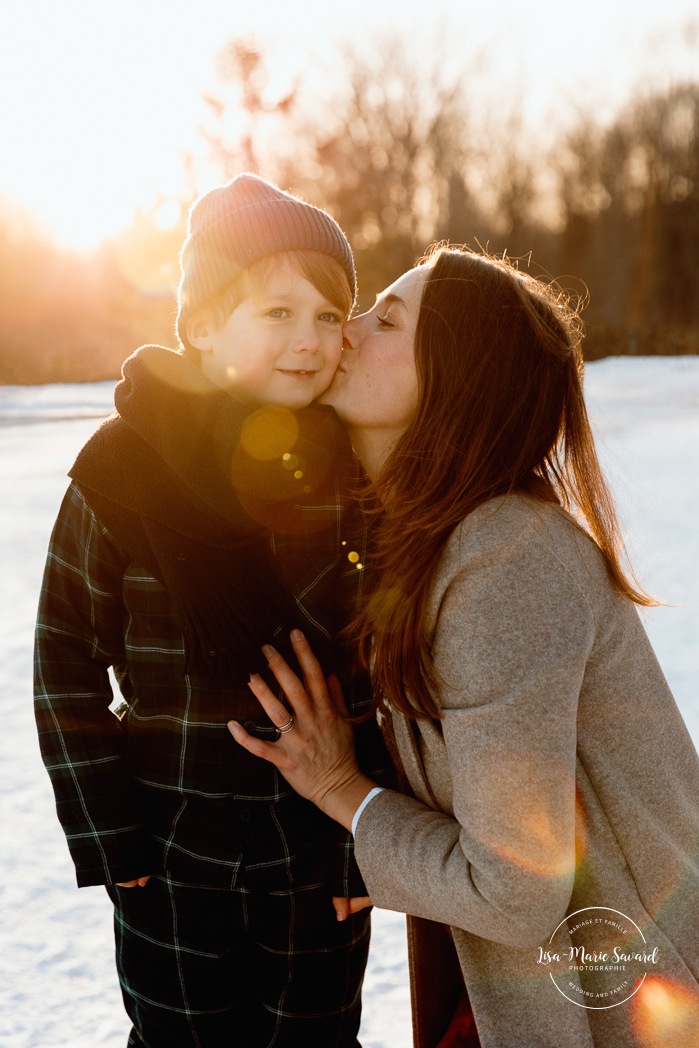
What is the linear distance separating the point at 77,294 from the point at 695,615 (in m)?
21.8

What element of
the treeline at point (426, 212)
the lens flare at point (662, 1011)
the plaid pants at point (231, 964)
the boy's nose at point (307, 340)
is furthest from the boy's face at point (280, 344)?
the treeline at point (426, 212)

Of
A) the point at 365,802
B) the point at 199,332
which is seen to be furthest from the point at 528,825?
the point at 199,332

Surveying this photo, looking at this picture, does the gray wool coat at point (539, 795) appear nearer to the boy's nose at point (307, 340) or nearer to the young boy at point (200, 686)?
the young boy at point (200, 686)

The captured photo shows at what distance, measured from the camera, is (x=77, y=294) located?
75.9 feet

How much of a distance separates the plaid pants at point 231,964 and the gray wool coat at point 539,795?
0.96 ft

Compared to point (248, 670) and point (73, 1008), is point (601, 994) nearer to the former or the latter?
point (248, 670)

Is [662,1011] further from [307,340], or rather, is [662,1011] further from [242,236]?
[242,236]

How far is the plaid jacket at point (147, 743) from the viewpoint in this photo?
1.48 m

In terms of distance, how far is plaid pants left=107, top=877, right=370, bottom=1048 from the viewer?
1.50 meters

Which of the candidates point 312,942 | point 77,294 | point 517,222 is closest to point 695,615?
point 312,942

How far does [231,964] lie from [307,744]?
1.41 ft

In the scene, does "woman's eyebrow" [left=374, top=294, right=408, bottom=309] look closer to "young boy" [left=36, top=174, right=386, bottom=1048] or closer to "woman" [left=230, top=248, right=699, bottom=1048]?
"woman" [left=230, top=248, right=699, bottom=1048]

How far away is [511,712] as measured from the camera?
116cm

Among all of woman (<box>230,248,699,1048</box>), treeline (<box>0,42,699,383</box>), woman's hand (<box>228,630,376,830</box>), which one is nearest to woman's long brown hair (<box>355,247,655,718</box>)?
woman (<box>230,248,699,1048</box>)
